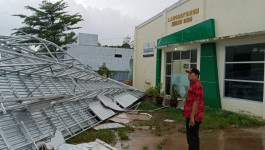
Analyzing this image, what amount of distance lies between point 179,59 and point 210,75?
8.59 ft

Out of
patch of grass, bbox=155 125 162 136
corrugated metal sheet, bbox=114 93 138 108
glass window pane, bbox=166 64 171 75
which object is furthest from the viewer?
glass window pane, bbox=166 64 171 75

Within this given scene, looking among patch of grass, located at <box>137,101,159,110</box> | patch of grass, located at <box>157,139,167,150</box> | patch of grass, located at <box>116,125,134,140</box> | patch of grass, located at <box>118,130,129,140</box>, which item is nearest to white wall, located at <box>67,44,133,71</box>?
patch of grass, located at <box>137,101,159,110</box>

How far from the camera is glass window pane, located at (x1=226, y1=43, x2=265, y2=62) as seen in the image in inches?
323

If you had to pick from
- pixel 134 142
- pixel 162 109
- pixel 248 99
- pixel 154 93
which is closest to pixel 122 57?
pixel 154 93

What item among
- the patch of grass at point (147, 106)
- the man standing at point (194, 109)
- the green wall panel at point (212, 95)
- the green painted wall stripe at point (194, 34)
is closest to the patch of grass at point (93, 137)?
the man standing at point (194, 109)

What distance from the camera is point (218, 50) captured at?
9.74 metres

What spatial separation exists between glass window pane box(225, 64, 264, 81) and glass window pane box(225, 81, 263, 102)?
0.23m

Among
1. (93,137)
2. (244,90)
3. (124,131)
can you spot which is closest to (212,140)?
(124,131)

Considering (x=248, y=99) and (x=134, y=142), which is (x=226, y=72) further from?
(x=134, y=142)

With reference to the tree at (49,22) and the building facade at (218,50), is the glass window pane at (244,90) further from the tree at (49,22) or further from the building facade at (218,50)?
the tree at (49,22)

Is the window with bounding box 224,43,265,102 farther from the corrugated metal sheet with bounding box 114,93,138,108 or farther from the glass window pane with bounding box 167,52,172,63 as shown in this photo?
the corrugated metal sheet with bounding box 114,93,138,108

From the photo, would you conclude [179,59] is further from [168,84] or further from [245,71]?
[245,71]

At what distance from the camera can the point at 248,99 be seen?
8.56m

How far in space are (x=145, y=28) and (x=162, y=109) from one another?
24.1ft
